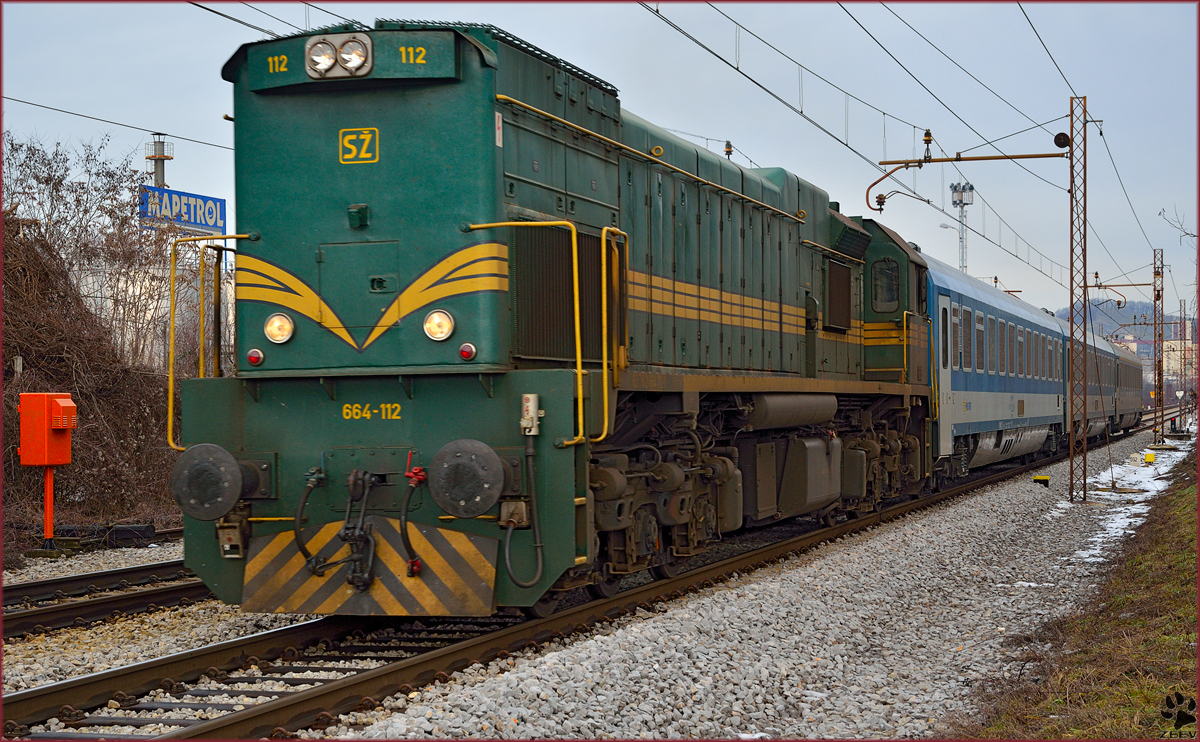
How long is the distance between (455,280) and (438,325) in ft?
0.98

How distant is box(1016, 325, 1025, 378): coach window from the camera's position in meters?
21.7

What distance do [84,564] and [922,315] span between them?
11.1m

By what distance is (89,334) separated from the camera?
1375 centimetres

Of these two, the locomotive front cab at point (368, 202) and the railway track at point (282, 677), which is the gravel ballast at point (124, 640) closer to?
the railway track at point (282, 677)

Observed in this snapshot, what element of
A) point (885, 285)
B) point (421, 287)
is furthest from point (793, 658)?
point (885, 285)

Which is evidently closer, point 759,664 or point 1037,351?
point 759,664

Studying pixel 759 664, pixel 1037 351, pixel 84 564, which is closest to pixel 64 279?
pixel 84 564

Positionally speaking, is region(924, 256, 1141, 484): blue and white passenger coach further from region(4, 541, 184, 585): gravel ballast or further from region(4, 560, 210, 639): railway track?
region(4, 560, 210, 639): railway track

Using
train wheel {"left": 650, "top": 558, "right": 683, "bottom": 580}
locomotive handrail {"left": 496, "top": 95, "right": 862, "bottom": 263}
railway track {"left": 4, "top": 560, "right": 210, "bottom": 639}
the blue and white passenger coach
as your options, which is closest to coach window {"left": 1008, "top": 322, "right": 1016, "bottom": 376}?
the blue and white passenger coach

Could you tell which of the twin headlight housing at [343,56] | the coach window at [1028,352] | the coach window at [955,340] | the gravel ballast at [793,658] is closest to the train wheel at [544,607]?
the gravel ballast at [793,658]

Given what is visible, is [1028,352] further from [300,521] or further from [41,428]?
[300,521]

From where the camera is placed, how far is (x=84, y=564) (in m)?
9.93

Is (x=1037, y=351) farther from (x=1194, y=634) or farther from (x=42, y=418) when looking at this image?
(x=42, y=418)

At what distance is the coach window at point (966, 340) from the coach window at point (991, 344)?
1.33m
